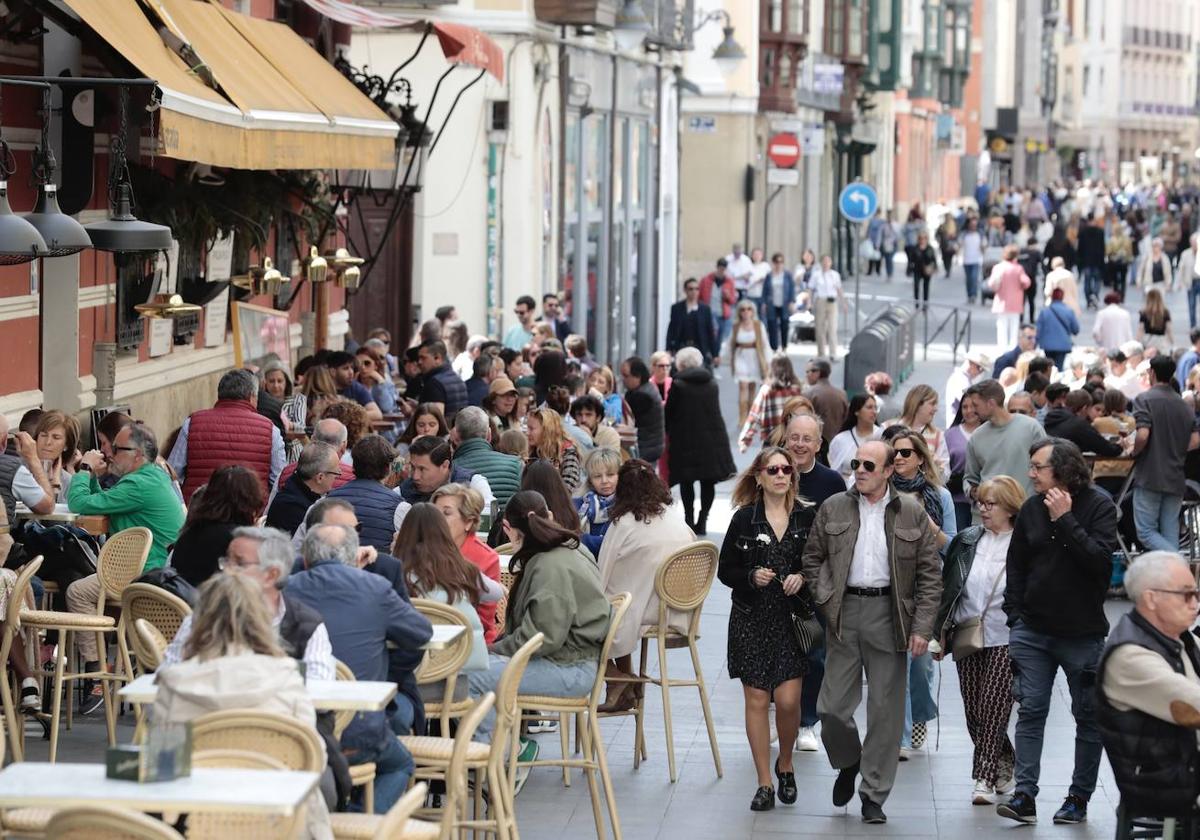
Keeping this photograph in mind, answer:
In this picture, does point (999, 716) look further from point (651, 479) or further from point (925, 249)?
point (925, 249)

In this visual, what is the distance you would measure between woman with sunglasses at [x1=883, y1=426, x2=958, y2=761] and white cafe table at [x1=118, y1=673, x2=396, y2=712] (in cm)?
412

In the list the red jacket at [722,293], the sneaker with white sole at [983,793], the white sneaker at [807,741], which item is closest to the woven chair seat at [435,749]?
the sneaker with white sole at [983,793]

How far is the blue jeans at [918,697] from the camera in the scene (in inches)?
454

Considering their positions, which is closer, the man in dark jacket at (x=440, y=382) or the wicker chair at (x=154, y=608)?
the wicker chair at (x=154, y=608)

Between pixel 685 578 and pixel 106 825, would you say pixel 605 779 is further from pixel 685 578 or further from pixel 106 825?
pixel 106 825

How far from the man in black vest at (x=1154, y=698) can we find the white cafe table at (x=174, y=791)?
2984mm

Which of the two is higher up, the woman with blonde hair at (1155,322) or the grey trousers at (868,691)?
the woman with blonde hair at (1155,322)

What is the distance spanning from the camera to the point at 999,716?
415 inches

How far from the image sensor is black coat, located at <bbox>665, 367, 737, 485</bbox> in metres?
18.5

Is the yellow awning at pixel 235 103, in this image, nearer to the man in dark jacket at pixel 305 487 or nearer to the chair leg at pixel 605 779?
the man in dark jacket at pixel 305 487

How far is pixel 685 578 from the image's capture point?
1091 cm

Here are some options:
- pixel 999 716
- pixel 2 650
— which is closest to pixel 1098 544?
pixel 999 716

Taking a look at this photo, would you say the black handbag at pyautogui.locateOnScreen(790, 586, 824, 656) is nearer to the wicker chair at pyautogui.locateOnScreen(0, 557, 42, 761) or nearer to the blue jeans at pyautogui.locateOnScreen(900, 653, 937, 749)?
the blue jeans at pyautogui.locateOnScreen(900, 653, 937, 749)

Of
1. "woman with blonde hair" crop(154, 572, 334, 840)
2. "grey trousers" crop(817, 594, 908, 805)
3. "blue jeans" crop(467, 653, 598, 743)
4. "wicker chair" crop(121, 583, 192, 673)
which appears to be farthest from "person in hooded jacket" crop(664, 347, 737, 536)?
"woman with blonde hair" crop(154, 572, 334, 840)
